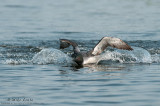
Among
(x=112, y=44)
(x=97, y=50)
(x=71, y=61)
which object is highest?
(x=112, y=44)

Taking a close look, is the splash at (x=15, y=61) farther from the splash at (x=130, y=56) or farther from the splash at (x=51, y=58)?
the splash at (x=130, y=56)

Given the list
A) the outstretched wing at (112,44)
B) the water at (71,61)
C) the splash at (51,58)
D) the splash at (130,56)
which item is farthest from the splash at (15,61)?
the splash at (130,56)

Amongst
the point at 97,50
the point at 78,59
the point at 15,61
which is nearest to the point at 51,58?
the point at 78,59

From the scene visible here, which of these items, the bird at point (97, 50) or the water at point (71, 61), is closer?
the water at point (71, 61)

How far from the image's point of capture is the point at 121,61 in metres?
15.1

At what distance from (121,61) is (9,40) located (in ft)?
18.4

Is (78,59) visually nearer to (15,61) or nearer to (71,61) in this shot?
(71,61)

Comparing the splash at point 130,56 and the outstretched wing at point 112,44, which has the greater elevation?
the outstretched wing at point 112,44

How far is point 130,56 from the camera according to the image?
1573cm

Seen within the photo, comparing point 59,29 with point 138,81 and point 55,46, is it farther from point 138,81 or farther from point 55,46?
point 138,81

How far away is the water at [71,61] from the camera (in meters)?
10.1

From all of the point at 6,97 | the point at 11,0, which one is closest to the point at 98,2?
the point at 11,0

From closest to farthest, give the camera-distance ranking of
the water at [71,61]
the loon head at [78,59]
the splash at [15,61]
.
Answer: the water at [71,61] → the splash at [15,61] → the loon head at [78,59]

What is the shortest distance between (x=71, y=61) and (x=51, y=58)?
633 millimetres
